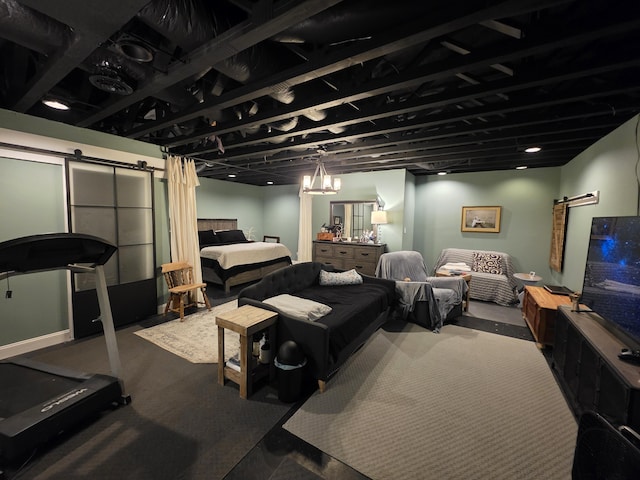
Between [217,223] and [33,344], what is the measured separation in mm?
5057

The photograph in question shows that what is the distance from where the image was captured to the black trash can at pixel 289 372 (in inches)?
83.8

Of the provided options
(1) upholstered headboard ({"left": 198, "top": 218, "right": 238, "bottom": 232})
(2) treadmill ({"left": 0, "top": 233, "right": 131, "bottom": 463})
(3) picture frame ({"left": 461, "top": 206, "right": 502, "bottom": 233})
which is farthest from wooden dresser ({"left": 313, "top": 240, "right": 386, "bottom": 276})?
(2) treadmill ({"left": 0, "top": 233, "right": 131, "bottom": 463})

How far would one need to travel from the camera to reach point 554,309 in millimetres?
2945

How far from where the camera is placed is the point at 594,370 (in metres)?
1.81

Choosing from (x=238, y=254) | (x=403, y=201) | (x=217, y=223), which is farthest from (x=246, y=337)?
(x=217, y=223)

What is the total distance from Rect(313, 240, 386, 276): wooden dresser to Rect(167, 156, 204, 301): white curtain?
269 cm

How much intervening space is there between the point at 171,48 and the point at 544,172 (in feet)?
21.1

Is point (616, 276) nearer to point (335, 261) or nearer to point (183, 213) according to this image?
point (335, 261)

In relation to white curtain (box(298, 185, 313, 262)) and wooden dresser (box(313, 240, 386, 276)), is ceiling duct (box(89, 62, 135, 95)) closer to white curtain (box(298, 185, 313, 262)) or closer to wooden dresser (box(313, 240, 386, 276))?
wooden dresser (box(313, 240, 386, 276))

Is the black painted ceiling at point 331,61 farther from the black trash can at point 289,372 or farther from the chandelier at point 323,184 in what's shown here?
the black trash can at point 289,372

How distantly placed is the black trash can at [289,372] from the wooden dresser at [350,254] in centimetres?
328

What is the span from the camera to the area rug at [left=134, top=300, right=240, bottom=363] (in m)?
2.91

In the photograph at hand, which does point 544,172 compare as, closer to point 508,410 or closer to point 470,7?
point 508,410

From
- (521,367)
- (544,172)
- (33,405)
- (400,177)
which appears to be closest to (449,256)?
(400,177)
